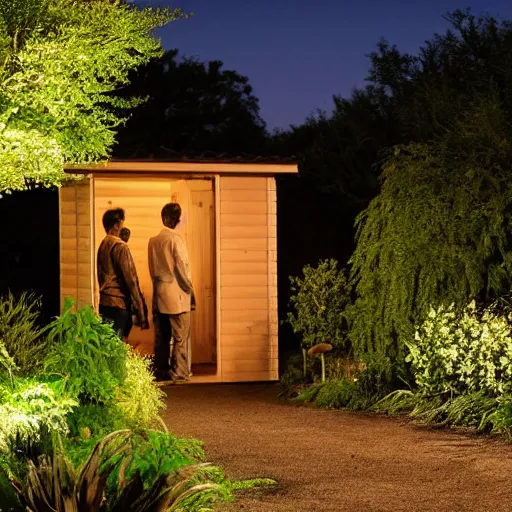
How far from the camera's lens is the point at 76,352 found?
894cm

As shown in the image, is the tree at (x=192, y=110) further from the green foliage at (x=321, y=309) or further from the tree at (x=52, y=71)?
the tree at (x=52, y=71)

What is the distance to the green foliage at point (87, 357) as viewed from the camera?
29.0ft

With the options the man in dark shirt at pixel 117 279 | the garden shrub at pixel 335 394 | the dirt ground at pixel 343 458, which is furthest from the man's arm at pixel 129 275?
the garden shrub at pixel 335 394

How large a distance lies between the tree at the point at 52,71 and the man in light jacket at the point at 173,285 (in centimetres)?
333

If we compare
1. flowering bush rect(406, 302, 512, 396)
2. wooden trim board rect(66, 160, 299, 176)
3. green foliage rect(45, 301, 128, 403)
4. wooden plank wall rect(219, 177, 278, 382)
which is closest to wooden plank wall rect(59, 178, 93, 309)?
wooden trim board rect(66, 160, 299, 176)

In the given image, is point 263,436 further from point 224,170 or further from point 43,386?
point 224,170

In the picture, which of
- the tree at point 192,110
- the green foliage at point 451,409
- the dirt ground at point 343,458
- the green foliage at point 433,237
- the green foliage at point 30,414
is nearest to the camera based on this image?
the green foliage at point 30,414

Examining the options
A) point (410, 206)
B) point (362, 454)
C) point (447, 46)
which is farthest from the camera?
point (447, 46)

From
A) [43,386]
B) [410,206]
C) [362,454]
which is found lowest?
[362,454]

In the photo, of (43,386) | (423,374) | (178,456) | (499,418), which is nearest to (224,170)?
(423,374)

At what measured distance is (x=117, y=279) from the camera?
45.0ft

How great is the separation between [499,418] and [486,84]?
918cm

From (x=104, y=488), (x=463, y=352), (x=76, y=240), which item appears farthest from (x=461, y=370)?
(x=104, y=488)

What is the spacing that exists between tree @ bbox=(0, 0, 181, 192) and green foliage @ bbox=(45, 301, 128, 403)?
4.28ft
